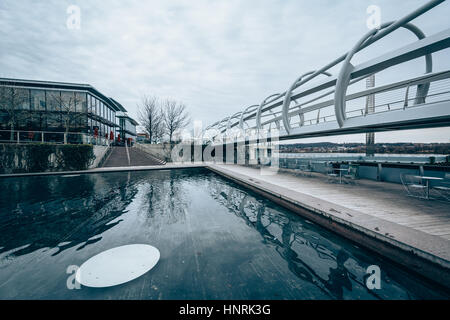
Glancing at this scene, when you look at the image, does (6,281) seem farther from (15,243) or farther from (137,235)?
(137,235)

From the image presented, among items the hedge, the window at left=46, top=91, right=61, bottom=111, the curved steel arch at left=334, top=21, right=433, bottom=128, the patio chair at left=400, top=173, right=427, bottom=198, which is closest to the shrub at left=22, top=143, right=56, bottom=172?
the hedge

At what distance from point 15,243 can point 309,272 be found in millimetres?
6735

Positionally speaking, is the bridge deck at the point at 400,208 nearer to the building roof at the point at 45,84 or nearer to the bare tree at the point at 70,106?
the bare tree at the point at 70,106

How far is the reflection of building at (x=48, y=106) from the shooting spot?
20094mm

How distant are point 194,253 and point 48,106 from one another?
3166 cm

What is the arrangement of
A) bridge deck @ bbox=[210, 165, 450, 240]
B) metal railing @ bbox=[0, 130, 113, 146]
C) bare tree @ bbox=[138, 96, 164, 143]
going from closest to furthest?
bridge deck @ bbox=[210, 165, 450, 240] < metal railing @ bbox=[0, 130, 113, 146] < bare tree @ bbox=[138, 96, 164, 143]

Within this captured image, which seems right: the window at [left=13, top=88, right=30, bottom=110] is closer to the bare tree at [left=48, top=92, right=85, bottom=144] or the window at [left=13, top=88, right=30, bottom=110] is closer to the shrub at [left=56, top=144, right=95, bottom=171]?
the bare tree at [left=48, top=92, right=85, bottom=144]

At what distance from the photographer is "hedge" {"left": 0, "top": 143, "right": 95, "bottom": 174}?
45.7 feet

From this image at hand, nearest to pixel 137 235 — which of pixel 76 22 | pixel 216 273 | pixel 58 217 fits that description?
pixel 216 273

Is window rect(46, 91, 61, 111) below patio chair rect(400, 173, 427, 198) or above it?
above

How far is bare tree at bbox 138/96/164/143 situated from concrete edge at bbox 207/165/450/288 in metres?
29.0

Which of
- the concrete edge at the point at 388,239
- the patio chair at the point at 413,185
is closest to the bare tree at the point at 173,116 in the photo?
the concrete edge at the point at 388,239

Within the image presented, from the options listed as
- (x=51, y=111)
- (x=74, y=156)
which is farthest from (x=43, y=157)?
(x=51, y=111)

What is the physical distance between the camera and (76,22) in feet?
22.7
